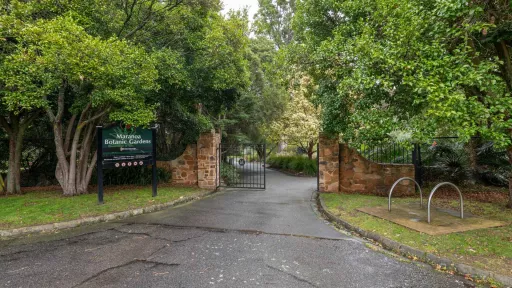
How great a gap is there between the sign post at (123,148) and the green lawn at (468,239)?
18.4ft

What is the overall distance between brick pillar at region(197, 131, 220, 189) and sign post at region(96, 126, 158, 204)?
223cm

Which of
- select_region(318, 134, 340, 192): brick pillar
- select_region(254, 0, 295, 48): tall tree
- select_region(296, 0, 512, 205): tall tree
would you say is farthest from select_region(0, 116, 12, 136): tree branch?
select_region(254, 0, 295, 48): tall tree

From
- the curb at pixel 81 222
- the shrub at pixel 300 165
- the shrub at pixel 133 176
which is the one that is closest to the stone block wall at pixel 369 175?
the curb at pixel 81 222

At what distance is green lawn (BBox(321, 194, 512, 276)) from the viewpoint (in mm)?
4102

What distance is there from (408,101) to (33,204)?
32.3 feet

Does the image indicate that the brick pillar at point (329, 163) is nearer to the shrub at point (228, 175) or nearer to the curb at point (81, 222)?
the shrub at point (228, 175)

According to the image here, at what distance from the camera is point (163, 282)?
3.63m

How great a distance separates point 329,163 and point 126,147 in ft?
21.5

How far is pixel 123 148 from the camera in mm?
8227

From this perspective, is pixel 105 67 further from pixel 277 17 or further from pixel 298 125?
pixel 277 17

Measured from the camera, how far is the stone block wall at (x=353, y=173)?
365 inches

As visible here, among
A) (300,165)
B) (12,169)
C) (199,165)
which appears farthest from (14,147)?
Result: (300,165)

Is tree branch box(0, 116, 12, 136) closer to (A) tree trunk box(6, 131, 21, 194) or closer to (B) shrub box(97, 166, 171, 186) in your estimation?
(A) tree trunk box(6, 131, 21, 194)

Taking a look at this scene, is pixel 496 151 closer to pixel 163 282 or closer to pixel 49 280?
pixel 163 282
